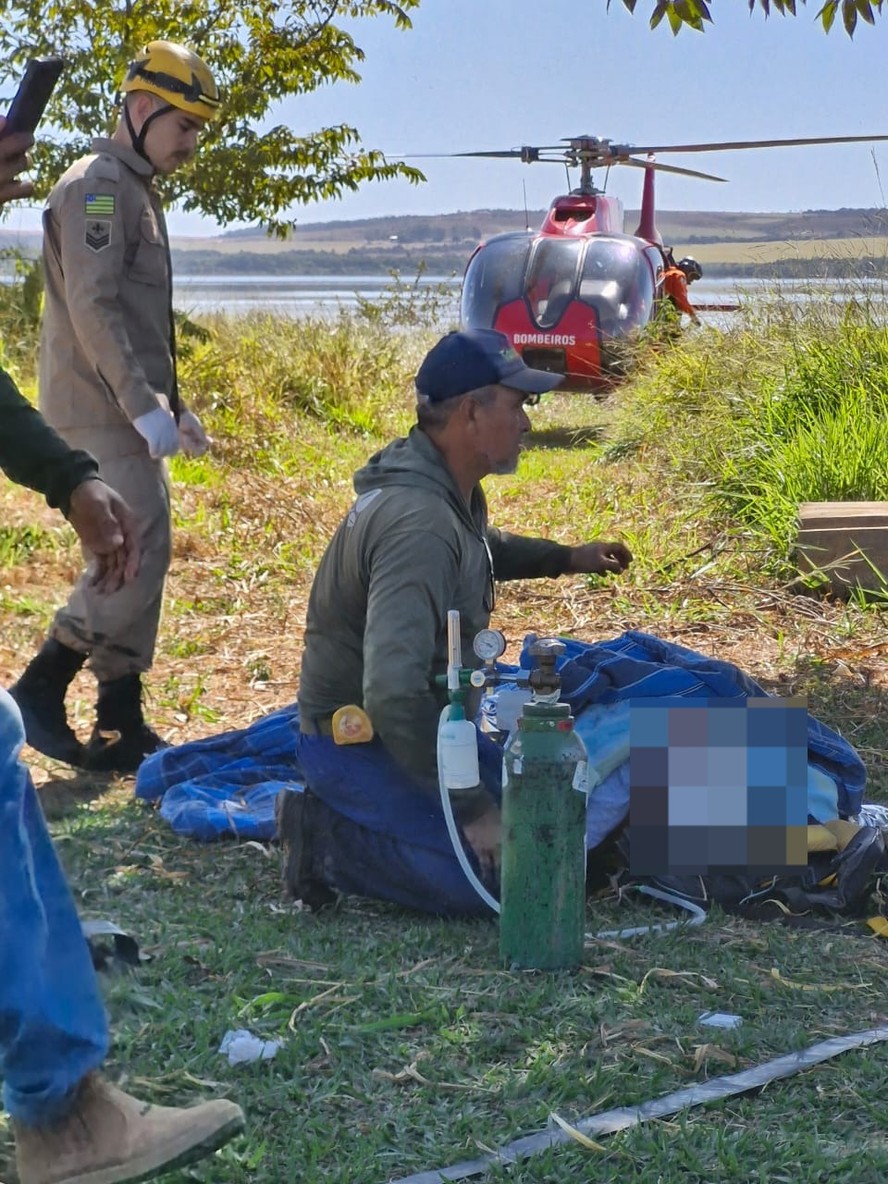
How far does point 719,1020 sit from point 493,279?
578 inches

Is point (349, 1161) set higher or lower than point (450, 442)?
lower

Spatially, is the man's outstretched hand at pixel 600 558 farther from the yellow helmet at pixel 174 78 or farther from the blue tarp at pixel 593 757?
the yellow helmet at pixel 174 78

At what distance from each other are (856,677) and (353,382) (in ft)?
29.6

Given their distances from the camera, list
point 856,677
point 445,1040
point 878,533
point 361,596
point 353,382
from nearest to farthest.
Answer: point 445,1040 → point 361,596 → point 856,677 → point 878,533 → point 353,382

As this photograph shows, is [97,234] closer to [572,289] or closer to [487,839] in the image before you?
[487,839]

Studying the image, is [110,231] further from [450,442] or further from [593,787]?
[593,787]

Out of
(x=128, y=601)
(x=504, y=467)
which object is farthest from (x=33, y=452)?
(x=128, y=601)

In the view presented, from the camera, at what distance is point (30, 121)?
110 inches

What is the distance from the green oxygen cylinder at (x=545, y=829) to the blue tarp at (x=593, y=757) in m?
0.52

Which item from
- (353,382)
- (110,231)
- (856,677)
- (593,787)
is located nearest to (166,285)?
(110,231)

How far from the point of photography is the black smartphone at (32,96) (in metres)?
2.76

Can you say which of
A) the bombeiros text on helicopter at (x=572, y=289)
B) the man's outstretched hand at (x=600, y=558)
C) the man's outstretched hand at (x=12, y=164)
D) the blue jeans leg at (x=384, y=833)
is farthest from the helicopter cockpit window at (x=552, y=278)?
the man's outstretched hand at (x=12, y=164)

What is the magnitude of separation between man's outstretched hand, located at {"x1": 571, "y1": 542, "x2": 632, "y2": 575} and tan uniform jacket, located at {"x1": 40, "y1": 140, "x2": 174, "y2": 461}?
5.13 ft

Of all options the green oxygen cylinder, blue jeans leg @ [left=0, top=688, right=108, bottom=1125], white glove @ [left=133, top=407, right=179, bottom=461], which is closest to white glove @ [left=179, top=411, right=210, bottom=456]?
white glove @ [left=133, top=407, right=179, bottom=461]
